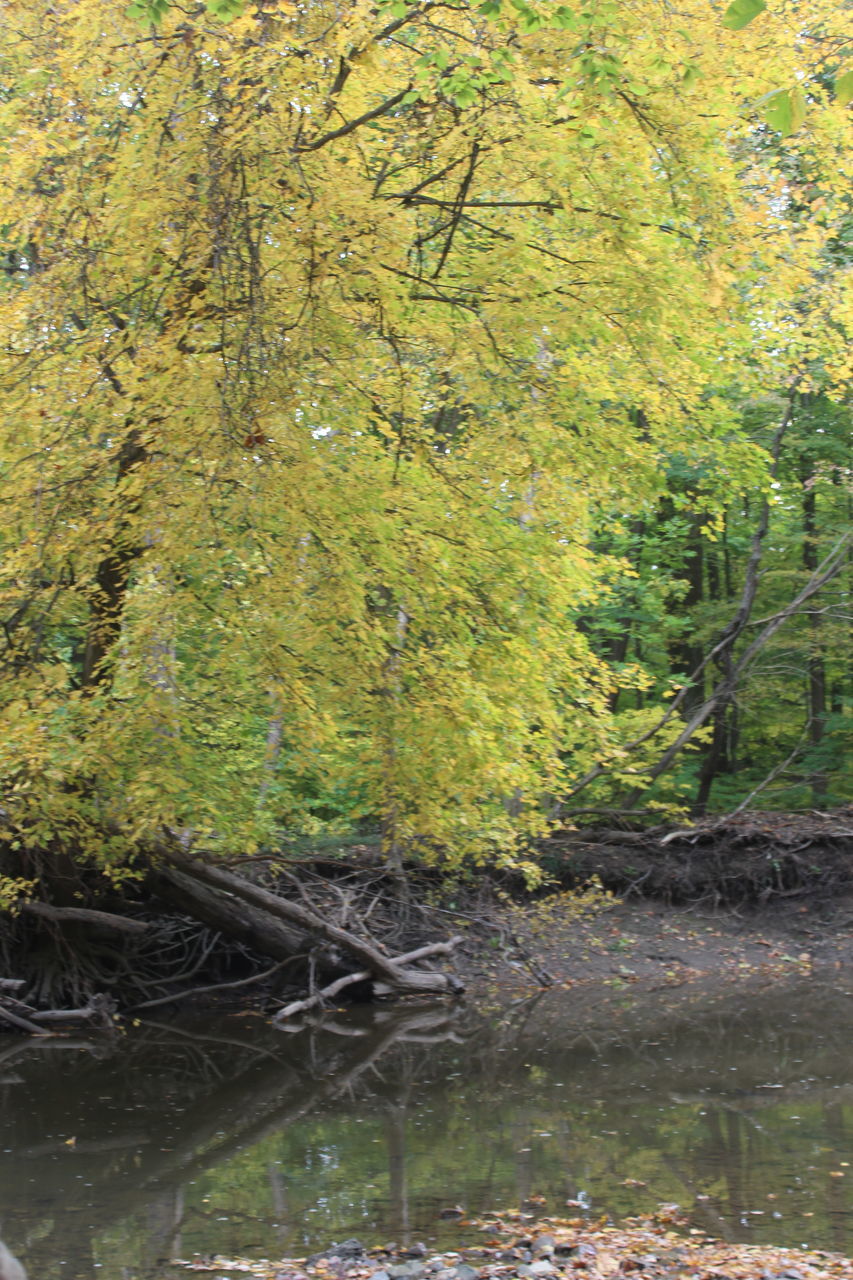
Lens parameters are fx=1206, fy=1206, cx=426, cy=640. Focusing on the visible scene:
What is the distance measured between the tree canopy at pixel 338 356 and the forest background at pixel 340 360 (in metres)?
A: 0.03

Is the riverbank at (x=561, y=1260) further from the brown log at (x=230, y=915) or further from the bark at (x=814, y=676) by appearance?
the bark at (x=814, y=676)

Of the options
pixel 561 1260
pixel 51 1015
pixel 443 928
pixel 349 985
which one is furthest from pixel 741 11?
pixel 443 928

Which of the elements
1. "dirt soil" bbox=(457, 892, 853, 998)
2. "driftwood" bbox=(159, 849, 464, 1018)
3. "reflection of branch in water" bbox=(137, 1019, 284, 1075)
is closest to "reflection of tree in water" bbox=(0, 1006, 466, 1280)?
"reflection of branch in water" bbox=(137, 1019, 284, 1075)

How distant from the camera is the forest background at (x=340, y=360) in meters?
8.21

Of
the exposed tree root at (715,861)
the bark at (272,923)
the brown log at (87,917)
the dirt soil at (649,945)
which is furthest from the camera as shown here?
the exposed tree root at (715,861)

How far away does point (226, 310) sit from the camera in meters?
8.58

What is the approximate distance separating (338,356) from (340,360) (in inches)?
1.3

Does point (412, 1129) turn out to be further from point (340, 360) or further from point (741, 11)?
point (741, 11)

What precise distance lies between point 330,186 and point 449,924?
1013 centimetres

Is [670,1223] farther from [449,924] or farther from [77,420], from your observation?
[449,924]

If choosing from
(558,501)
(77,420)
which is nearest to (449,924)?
(558,501)

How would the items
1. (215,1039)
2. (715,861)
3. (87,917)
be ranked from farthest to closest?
(715,861) < (87,917) < (215,1039)

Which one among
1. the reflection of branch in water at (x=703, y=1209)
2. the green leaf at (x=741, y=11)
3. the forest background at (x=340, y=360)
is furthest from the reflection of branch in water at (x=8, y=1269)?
the forest background at (x=340, y=360)

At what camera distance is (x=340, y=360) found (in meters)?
8.82
